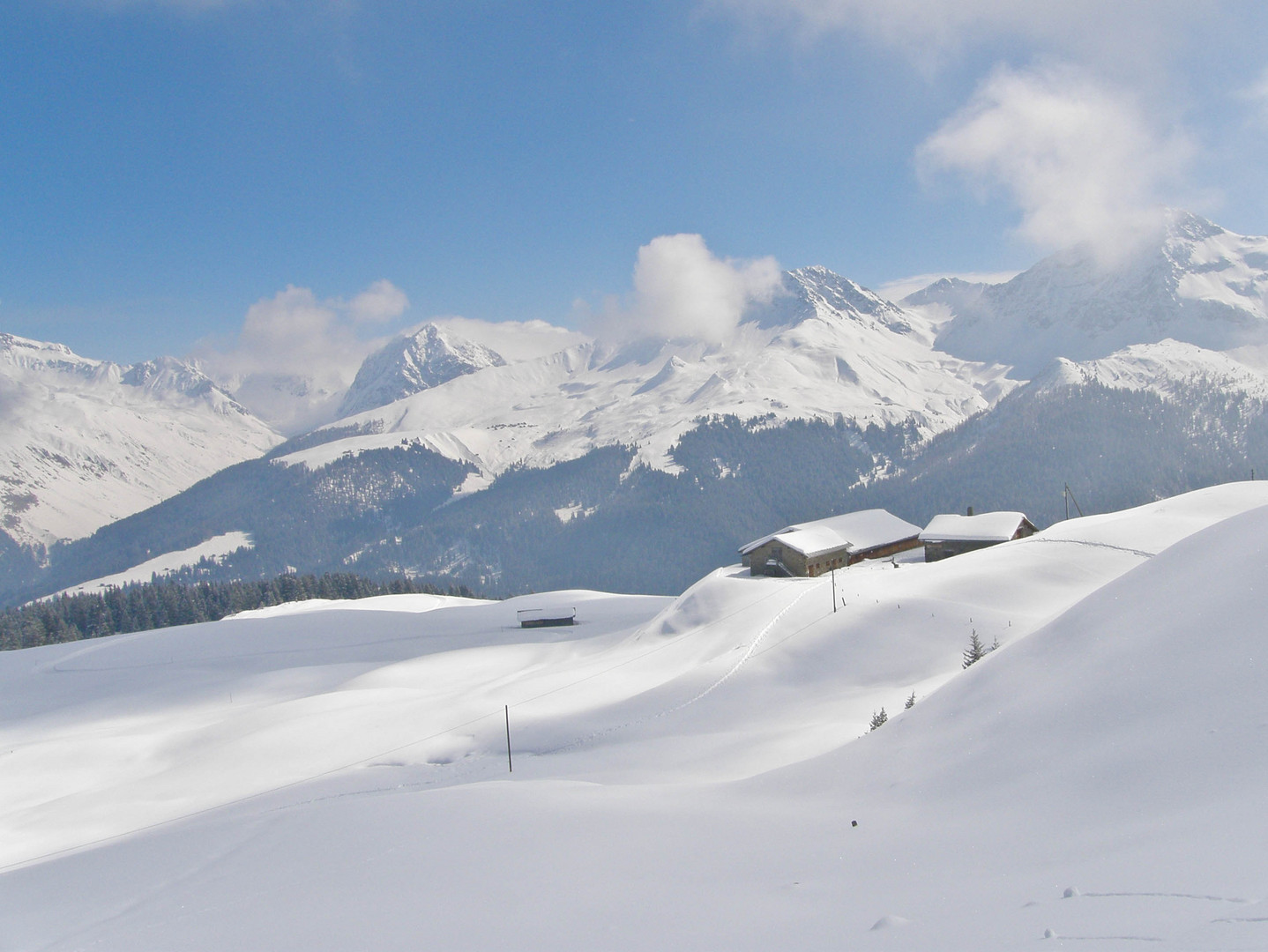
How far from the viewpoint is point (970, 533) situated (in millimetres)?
56000

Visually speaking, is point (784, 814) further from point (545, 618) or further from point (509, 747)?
point (545, 618)

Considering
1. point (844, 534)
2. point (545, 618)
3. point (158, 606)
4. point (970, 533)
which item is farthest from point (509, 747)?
point (158, 606)

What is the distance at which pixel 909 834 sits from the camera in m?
9.41

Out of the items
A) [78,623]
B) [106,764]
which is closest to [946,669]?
[106,764]

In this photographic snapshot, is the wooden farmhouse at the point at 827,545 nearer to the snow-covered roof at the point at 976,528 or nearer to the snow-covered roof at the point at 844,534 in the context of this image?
the snow-covered roof at the point at 844,534

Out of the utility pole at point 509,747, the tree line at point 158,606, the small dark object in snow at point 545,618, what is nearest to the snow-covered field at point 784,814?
the utility pole at point 509,747

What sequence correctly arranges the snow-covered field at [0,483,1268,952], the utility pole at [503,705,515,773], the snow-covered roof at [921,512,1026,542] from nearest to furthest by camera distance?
the snow-covered field at [0,483,1268,952] → the utility pole at [503,705,515,773] → the snow-covered roof at [921,512,1026,542]

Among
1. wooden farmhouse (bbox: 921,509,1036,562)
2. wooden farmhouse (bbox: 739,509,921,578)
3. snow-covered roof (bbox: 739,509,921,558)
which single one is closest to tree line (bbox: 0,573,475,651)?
wooden farmhouse (bbox: 739,509,921,578)

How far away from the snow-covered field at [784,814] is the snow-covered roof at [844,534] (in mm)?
28435

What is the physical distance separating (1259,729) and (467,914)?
30.6 ft

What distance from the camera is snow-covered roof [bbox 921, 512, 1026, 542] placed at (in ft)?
181

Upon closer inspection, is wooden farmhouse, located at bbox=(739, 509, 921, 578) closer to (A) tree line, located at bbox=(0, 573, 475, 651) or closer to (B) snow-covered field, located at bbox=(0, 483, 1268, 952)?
(B) snow-covered field, located at bbox=(0, 483, 1268, 952)

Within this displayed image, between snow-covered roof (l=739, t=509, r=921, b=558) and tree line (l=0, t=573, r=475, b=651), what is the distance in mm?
68148

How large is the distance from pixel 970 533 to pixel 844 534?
11.8 meters
